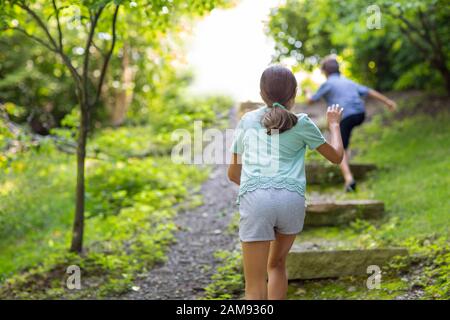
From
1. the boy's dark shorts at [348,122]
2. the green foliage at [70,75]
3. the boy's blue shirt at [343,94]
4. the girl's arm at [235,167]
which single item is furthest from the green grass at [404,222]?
the green foliage at [70,75]

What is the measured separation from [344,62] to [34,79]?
7.18 m

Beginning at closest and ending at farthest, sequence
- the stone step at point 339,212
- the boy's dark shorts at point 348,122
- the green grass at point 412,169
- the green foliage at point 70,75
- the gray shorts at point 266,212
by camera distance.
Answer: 1. the gray shorts at point 266,212
2. the green grass at point 412,169
3. the stone step at point 339,212
4. the boy's dark shorts at point 348,122
5. the green foliage at point 70,75

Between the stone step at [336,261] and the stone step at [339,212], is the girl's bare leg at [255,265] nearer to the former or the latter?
the stone step at [336,261]

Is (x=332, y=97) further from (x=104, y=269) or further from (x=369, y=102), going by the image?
(x=369, y=102)

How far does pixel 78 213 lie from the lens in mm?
6117

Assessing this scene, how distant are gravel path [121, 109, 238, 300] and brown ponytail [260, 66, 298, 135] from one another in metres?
2.31

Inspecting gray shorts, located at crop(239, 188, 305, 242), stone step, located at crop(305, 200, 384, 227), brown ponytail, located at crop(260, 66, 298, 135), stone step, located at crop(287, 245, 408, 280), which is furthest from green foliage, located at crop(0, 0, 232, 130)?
gray shorts, located at crop(239, 188, 305, 242)

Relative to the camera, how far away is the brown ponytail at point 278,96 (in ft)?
11.0

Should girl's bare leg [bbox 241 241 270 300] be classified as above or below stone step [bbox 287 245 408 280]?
above

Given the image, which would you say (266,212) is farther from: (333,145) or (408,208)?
(408,208)

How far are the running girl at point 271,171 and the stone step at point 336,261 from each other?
1.62 metres

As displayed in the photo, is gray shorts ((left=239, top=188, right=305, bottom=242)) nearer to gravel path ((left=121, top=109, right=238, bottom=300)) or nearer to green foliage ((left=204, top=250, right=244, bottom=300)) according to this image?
green foliage ((left=204, top=250, right=244, bottom=300))

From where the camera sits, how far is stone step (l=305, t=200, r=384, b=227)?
626cm

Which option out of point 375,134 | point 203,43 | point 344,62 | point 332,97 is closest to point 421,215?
point 332,97
